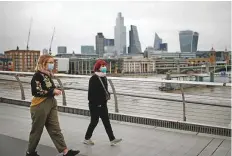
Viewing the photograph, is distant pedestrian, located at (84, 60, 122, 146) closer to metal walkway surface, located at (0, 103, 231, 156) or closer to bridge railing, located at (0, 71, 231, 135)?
metal walkway surface, located at (0, 103, 231, 156)

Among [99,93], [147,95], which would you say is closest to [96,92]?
[99,93]

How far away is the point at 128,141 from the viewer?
4840mm

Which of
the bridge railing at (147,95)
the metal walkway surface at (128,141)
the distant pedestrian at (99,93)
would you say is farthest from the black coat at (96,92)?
the bridge railing at (147,95)

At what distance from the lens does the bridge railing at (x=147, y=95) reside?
224 inches

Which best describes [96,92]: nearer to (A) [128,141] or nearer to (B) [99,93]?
(B) [99,93]

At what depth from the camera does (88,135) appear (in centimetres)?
Answer: 466

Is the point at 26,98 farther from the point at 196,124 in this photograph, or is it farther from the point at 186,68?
the point at 186,68

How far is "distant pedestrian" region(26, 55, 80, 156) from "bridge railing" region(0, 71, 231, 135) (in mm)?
2452

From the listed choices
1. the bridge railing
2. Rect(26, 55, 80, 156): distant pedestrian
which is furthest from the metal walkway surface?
the bridge railing

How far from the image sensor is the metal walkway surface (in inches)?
168

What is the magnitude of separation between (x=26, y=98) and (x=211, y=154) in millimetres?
6357

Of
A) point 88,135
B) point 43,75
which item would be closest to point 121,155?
point 88,135

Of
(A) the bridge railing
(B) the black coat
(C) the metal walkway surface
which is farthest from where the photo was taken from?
(A) the bridge railing

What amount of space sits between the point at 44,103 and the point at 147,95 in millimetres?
3030
